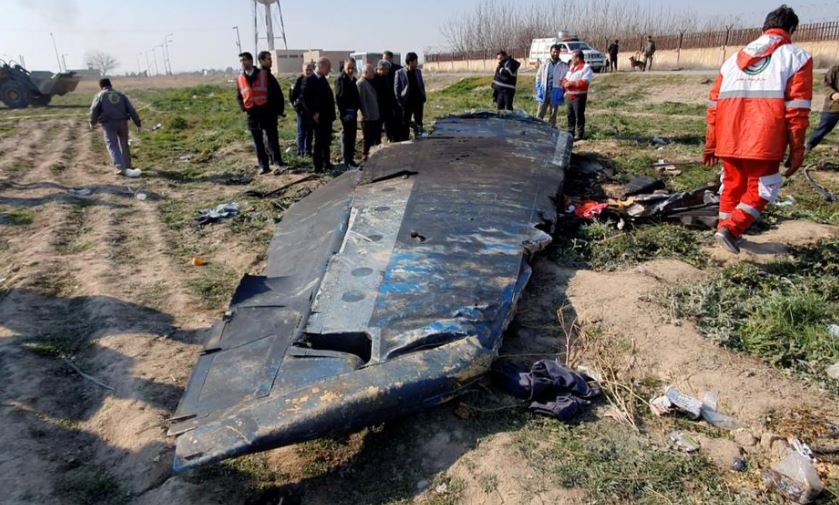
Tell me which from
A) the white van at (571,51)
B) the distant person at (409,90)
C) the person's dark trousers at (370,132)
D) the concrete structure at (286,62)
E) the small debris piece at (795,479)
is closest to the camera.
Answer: the small debris piece at (795,479)

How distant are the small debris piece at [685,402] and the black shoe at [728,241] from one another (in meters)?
1.64

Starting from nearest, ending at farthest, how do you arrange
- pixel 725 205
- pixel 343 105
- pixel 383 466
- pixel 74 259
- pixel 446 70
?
pixel 383 466
pixel 725 205
pixel 74 259
pixel 343 105
pixel 446 70

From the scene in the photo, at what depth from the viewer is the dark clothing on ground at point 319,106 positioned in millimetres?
7312

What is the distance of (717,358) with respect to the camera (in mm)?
2811

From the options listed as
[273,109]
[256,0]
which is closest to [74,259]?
[273,109]

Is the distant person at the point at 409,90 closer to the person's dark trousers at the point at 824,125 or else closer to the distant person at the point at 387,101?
the distant person at the point at 387,101

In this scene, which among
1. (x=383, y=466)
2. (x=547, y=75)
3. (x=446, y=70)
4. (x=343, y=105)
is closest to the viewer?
(x=383, y=466)

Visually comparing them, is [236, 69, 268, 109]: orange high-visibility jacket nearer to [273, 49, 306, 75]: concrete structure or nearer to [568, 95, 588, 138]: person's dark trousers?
[568, 95, 588, 138]: person's dark trousers

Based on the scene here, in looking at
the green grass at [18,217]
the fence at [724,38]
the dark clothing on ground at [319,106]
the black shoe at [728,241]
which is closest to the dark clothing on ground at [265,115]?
the dark clothing on ground at [319,106]

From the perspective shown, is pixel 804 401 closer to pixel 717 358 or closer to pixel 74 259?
pixel 717 358

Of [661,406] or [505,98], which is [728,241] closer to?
[661,406]

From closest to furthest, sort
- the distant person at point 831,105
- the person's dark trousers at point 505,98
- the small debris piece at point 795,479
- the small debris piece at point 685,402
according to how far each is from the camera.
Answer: the small debris piece at point 795,479
the small debris piece at point 685,402
the distant person at point 831,105
the person's dark trousers at point 505,98

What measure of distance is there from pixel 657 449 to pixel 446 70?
43.9 metres

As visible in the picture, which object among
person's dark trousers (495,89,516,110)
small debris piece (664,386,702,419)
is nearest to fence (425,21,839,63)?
person's dark trousers (495,89,516,110)
